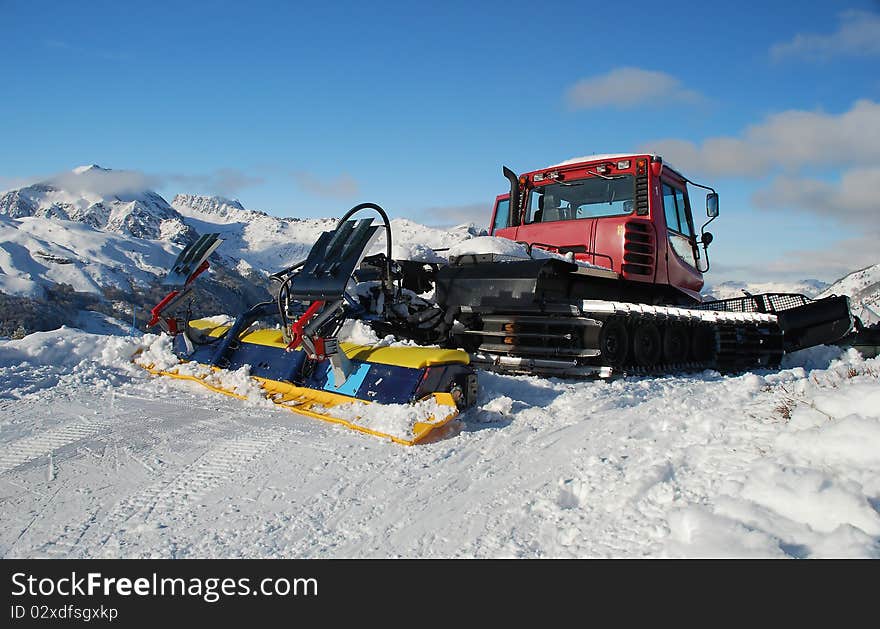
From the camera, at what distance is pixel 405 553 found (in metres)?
2.52

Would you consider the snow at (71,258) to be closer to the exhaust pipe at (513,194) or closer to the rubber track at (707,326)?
the exhaust pipe at (513,194)

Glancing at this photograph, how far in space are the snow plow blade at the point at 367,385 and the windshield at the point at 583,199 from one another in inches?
166

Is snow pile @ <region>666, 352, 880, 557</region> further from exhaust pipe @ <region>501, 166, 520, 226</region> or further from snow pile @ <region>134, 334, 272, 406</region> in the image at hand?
exhaust pipe @ <region>501, 166, 520, 226</region>

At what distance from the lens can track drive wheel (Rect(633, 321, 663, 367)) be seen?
7.29 meters

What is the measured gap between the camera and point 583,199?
27.9 ft

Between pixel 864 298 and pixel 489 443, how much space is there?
39.8ft

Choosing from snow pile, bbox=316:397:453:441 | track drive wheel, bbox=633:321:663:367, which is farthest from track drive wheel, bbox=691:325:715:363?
snow pile, bbox=316:397:453:441

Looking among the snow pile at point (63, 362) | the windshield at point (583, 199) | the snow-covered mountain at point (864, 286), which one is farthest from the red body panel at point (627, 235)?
the snow pile at point (63, 362)

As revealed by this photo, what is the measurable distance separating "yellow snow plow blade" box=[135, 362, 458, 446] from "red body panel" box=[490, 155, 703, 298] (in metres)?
3.74

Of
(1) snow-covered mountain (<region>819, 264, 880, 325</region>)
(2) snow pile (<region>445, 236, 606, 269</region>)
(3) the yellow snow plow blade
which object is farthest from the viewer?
(1) snow-covered mountain (<region>819, 264, 880, 325</region>)

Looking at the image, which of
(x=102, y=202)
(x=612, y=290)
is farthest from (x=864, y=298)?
(x=102, y=202)

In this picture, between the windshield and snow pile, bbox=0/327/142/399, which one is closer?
snow pile, bbox=0/327/142/399
